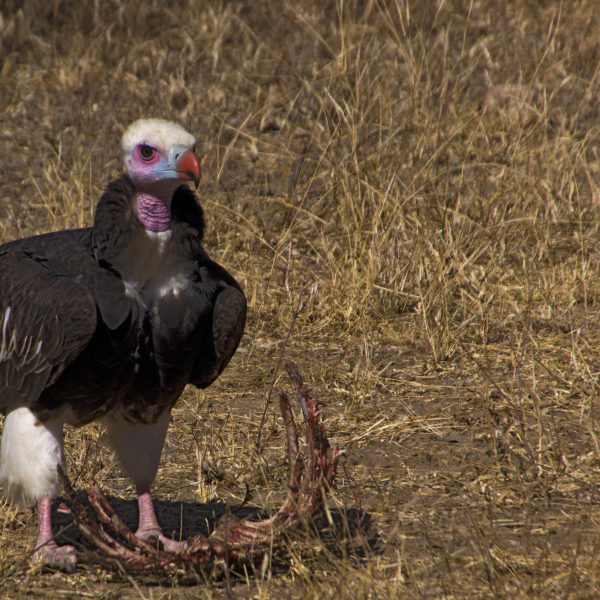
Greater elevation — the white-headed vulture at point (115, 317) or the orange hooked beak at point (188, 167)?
the orange hooked beak at point (188, 167)

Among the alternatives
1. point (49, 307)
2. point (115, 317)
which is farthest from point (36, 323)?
point (115, 317)

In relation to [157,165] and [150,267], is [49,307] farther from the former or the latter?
[157,165]

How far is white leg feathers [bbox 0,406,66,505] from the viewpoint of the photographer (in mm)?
3355

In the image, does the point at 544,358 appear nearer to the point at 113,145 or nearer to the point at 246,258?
the point at 246,258

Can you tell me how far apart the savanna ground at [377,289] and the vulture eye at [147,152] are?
1.42 metres

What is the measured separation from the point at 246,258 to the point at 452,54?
4586mm

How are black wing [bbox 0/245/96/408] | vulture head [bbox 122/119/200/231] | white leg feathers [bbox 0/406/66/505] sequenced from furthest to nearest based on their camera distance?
1. white leg feathers [bbox 0/406/66/505]
2. vulture head [bbox 122/119/200/231]
3. black wing [bbox 0/245/96/408]

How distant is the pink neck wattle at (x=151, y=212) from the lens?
335 centimetres

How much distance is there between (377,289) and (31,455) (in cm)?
287

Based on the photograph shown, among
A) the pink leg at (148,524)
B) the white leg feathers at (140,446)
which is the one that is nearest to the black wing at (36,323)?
the white leg feathers at (140,446)

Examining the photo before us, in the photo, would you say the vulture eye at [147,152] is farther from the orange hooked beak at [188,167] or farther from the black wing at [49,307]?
the black wing at [49,307]

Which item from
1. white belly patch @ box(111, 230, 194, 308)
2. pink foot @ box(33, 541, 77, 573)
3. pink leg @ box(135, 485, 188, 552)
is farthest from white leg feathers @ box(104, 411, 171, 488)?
white belly patch @ box(111, 230, 194, 308)

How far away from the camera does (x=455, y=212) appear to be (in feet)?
18.8

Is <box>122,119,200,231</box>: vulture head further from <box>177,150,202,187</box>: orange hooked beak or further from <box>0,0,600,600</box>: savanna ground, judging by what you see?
<box>0,0,600,600</box>: savanna ground
